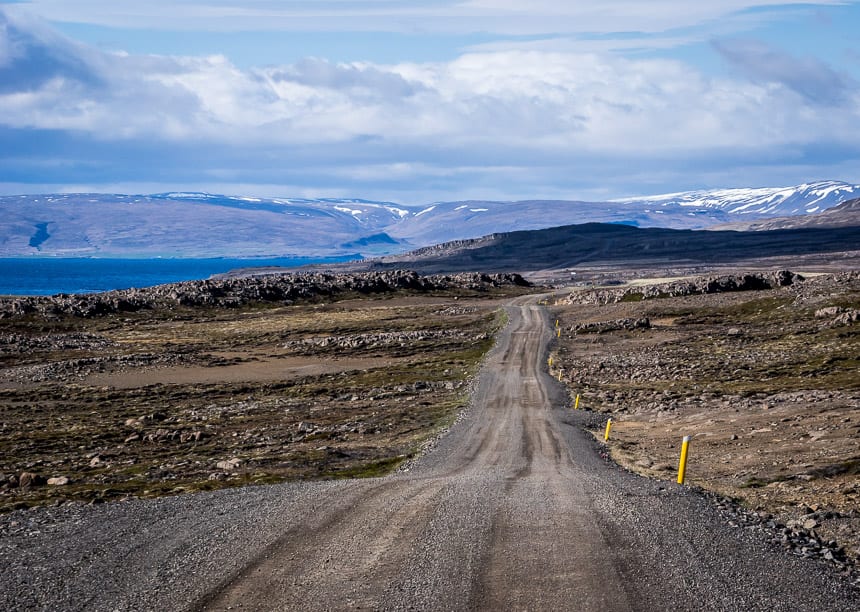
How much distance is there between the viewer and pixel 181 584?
1373 centimetres

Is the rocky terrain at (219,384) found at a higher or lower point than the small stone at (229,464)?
lower

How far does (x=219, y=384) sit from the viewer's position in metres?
66.4

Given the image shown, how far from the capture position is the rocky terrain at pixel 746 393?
2030 cm

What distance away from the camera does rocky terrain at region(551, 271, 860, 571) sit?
799 inches

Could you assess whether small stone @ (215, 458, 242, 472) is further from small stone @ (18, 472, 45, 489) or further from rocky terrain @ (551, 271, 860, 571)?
rocky terrain @ (551, 271, 860, 571)

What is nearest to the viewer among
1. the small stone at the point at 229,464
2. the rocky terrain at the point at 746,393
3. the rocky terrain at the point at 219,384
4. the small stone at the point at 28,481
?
the rocky terrain at the point at 746,393

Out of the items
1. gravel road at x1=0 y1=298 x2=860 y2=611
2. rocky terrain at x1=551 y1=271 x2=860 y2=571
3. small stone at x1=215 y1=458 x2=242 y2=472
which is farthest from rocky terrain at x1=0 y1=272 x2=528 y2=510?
rocky terrain at x1=551 y1=271 x2=860 y2=571

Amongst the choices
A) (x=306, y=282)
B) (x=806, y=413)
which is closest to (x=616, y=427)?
(x=806, y=413)

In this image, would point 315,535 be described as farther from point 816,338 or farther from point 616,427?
point 816,338

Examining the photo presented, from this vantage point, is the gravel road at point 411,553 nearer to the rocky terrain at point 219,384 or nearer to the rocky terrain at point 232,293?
the rocky terrain at point 219,384

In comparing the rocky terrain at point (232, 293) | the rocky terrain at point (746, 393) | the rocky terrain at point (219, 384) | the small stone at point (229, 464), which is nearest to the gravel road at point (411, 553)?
the rocky terrain at point (746, 393)

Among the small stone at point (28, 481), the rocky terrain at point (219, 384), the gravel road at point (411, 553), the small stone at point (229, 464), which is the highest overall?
the gravel road at point (411, 553)

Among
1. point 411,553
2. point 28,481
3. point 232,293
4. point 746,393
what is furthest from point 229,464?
point 232,293

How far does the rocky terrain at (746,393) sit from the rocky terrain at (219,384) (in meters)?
9.63
